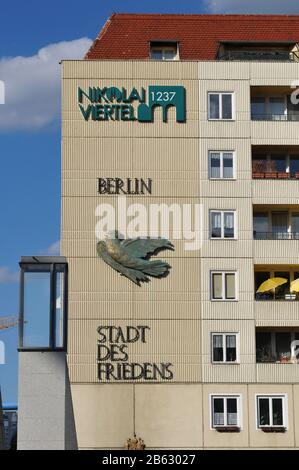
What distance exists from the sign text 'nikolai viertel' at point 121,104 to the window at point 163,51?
4837 mm

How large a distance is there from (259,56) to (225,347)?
58.7 feet

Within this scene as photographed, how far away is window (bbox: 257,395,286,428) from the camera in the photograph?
61625 millimetres

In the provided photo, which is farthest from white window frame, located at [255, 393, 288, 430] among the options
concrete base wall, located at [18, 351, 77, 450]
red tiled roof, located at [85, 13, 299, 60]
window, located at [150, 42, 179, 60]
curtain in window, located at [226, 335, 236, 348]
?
window, located at [150, 42, 179, 60]

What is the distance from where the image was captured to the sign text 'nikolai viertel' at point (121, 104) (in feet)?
210

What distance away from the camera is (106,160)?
63625 mm

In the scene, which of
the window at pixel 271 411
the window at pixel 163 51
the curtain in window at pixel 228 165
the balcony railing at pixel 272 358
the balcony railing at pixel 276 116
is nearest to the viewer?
the window at pixel 271 411

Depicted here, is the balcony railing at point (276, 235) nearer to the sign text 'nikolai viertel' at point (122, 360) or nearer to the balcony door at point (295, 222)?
the balcony door at point (295, 222)

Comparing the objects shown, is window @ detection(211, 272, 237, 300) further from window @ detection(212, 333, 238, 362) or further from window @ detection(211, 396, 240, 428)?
window @ detection(211, 396, 240, 428)

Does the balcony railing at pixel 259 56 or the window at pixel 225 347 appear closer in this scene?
the window at pixel 225 347

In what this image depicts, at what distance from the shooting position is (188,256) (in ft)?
207

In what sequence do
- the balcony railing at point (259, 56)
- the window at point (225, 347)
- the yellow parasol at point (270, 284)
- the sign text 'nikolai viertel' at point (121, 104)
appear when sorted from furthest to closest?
the balcony railing at point (259, 56) → the sign text 'nikolai viertel' at point (121, 104) → the yellow parasol at point (270, 284) → the window at point (225, 347)

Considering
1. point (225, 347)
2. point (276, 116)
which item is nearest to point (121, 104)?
point (276, 116)

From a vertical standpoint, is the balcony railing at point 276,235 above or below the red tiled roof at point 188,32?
below

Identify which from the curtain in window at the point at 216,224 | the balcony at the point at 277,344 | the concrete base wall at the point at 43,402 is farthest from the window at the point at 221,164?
the concrete base wall at the point at 43,402
